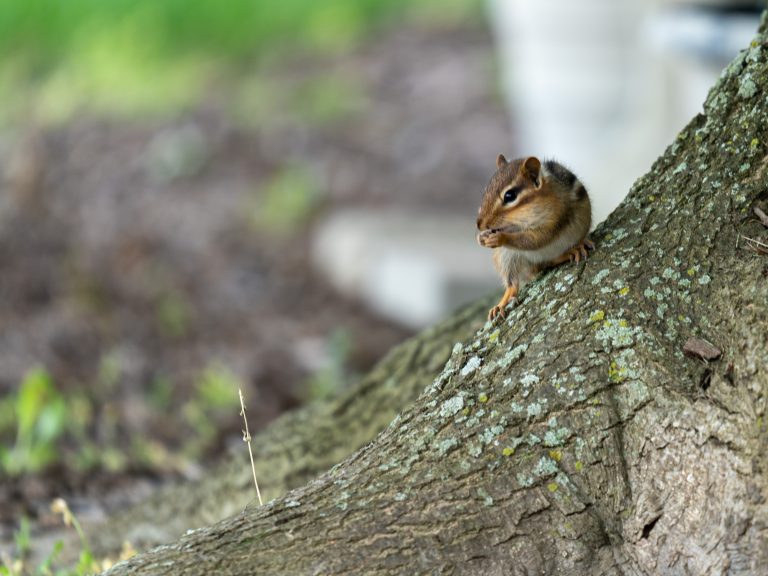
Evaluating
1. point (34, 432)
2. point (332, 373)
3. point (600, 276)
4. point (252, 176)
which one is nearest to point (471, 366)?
point (600, 276)

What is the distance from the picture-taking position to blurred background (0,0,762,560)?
470cm

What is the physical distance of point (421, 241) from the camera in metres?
6.76

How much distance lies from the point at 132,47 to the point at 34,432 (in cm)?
544

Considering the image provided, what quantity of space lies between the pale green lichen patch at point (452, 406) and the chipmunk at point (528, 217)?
361mm

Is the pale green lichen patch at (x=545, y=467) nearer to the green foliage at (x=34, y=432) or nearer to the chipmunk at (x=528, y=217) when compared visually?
the chipmunk at (x=528, y=217)

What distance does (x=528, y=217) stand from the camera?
243 centimetres

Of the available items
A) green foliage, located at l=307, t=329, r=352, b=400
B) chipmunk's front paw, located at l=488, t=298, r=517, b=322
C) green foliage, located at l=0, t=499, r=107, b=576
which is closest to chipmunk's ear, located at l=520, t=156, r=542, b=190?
chipmunk's front paw, located at l=488, t=298, r=517, b=322

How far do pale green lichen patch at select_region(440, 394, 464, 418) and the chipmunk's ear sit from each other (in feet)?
2.13

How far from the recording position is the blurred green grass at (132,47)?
864 cm

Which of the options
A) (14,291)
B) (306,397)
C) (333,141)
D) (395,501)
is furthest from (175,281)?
(395,501)

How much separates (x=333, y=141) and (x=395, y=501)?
22.4 ft

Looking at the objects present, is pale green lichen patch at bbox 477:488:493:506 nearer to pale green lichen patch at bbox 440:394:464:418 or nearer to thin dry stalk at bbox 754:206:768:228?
pale green lichen patch at bbox 440:394:464:418

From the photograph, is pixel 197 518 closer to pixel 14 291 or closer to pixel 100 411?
Result: pixel 100 411

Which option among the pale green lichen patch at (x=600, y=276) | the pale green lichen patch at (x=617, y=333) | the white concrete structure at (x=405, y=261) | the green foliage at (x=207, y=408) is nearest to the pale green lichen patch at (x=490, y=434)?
the pale green lichen patch at (x=617, y=333)
